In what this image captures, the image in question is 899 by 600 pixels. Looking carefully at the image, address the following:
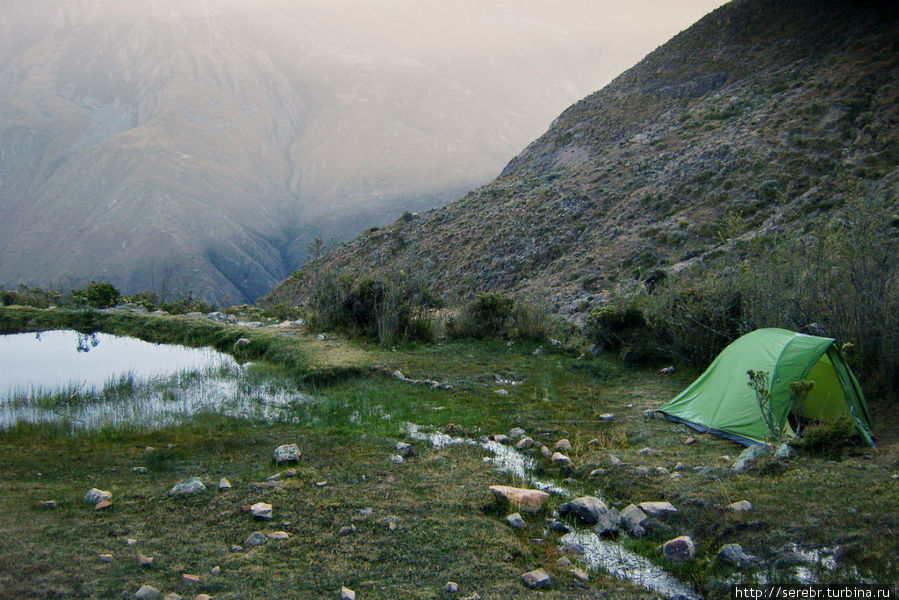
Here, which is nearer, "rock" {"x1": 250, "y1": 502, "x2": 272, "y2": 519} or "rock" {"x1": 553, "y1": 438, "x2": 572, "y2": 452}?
"rock" {"x1": 250, "y1": 502, "x2": 272, "y2": 519}

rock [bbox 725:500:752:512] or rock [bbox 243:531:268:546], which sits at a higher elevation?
rock [bbox 725:500:752:512]

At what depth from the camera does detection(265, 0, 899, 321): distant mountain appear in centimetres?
2664

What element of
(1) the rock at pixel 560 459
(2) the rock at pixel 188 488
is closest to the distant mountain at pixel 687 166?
(1) the rock at pixel 560 459

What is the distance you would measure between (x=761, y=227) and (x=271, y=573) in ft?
78.8

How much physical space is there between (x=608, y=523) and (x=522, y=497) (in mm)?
915

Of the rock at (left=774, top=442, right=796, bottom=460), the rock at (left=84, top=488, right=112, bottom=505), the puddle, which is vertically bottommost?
the puddle

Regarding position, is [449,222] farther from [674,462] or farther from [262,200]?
[262,200]

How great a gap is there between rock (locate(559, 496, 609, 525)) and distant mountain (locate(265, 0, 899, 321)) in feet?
43.6

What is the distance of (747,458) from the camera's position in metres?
7.64

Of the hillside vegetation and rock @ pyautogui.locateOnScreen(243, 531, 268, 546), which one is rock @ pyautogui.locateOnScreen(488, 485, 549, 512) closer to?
rock @ pyautogui.locateOnScreen(243, 531, 268, 546)

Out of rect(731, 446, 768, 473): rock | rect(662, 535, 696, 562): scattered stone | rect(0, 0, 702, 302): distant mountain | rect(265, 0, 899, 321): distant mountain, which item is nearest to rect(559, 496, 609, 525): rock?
rect(662, 535, 696, 562): scattered stone

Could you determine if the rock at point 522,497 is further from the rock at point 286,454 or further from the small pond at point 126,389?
the small pond at point 126,389

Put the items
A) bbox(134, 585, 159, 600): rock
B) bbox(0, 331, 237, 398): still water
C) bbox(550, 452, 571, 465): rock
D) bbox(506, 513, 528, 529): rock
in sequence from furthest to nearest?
bbox(0, 331, 237, 398): still water, bbox(550, 452, 571, 465): rock, bbox(506, 513, 528, 529): rock, bbox(134, 585, 159, 600): rock

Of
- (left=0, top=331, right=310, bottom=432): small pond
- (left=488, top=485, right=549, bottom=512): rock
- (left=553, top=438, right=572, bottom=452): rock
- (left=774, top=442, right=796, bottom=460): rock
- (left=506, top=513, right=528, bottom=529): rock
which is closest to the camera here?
(left=506, top=513, right=528, bottom=529): rock
